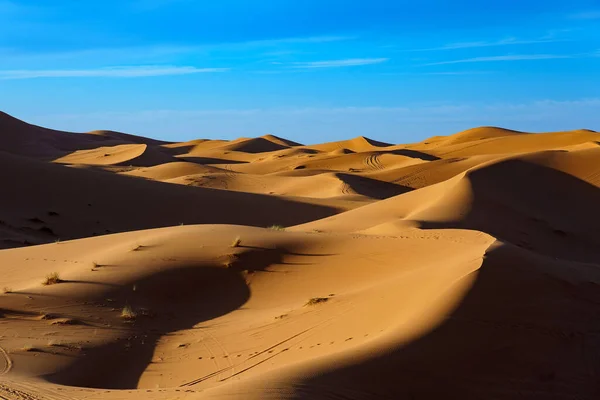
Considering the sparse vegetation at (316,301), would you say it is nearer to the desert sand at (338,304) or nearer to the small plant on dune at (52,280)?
the desert sand at (338,304)

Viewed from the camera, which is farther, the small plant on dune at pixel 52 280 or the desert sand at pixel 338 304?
the small plant on dune at pixel 52 280

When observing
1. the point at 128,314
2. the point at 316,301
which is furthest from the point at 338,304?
the point at 128,314

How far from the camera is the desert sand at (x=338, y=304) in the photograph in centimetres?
624

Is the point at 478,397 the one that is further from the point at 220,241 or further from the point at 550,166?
the point at 550,166

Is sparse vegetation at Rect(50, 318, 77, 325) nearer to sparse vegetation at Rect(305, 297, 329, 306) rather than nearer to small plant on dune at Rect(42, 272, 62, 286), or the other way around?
small plant on dune at Rect(42, 272, 62, 286)

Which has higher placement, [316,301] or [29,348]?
[316,301]

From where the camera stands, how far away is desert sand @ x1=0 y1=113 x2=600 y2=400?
6238 mm

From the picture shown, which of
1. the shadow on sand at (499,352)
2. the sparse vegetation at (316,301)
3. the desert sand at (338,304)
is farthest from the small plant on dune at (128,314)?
the shadow on sand at (499,352)

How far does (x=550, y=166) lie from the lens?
21359 millimetres

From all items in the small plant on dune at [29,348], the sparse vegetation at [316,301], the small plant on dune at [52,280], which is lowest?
the small plant on dune at [29,348]

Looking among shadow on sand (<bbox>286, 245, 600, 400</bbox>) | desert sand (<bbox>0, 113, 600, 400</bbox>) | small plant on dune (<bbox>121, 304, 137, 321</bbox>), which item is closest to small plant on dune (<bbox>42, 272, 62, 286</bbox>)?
desert sand (<bbox>0, 113, 600, 400</bbox>)

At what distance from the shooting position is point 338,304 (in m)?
8.95

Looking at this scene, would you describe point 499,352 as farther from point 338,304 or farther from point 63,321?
point 63,321

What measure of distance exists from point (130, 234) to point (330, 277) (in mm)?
6024
